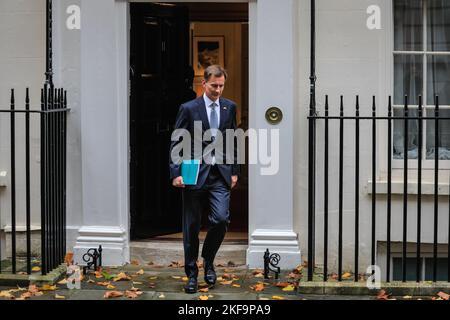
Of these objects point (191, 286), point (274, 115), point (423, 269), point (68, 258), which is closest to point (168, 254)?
point (68, 258)

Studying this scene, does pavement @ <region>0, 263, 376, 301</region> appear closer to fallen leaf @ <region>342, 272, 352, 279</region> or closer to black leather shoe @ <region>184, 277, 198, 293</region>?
black leather shoe @ <region>184, 277, 198, 293</region>

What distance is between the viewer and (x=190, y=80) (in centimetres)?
1002

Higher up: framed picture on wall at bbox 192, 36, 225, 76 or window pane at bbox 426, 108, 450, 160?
framed picture on wall at bbox 192, 36, 225, 76

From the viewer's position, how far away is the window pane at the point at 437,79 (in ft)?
28.7

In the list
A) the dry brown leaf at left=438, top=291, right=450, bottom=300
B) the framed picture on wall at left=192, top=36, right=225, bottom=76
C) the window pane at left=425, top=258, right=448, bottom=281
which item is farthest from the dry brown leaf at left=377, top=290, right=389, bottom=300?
the framed picture on wall at left=192, top=36, right=225, bottom=76

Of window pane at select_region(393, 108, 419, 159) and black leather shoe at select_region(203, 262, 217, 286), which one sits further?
window pane at select_region(393, 108, 419, 159)

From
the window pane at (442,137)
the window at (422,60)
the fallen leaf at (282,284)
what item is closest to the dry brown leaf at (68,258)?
the fallen leaf at (282,284)

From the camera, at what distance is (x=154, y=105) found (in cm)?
934

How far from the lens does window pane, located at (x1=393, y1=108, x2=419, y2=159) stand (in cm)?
874

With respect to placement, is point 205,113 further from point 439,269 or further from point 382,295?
point 439,269

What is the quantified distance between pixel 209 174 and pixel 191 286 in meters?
0.97

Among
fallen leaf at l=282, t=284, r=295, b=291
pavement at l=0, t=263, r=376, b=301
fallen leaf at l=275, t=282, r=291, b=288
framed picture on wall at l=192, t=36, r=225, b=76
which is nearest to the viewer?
pavement at l=0, t=263, r=376, b=301

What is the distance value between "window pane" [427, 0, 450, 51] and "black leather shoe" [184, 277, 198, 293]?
3.38m

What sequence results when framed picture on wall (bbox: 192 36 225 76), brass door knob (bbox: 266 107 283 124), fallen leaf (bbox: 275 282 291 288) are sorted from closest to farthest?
fallen leaf (bbox: 275 282 291 288), brass door knob (bbox: 266 107 283 124), framed picture on wall (bbox: 192 36 225 76)
